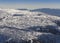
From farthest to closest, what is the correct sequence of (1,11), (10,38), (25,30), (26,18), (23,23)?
(1,11) < (26,18) < (23,23) < (25,30) < (10,38)

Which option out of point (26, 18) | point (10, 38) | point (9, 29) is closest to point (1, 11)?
point (26, 18)

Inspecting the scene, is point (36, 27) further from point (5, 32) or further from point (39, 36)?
point (5, 32)

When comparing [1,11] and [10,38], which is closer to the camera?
[10,38]

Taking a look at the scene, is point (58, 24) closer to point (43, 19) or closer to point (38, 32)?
point (43, 19)

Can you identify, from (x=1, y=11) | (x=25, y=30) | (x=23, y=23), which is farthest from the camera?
(x=1, y=11)

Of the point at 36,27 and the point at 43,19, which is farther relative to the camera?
the point at 43,19

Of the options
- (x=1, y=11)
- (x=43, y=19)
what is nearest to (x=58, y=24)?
(x=43, y=19)
